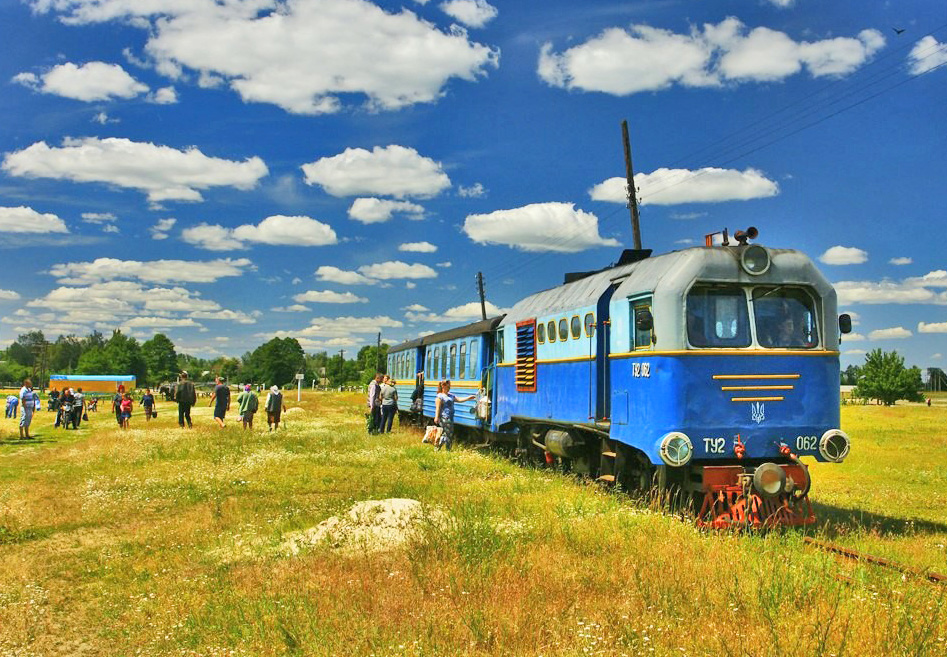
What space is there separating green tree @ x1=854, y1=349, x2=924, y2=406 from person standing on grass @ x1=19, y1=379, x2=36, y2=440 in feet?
349

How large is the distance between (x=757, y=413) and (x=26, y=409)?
2457 cm

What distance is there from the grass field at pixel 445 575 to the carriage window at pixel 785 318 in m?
2.34

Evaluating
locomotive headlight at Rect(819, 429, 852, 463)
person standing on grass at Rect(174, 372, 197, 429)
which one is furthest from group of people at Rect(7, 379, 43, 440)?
locomotive headlight at Rect(819, 429, 852, 463)

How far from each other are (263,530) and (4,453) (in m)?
15.1

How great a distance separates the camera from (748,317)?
34.9 feet

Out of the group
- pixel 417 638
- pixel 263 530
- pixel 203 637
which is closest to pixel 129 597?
pixel 203 637

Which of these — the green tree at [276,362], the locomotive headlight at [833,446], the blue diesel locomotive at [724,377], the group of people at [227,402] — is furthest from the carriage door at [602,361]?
the green tree at [276,362]

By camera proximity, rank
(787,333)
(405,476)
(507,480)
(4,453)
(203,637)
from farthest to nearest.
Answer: (4,453) → (405,476) → (507,480) → (787,333) → (203,637)

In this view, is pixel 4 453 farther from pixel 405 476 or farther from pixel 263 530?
pixel 263 530

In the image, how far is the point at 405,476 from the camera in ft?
48.2

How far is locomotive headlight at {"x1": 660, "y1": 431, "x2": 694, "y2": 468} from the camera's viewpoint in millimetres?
10078

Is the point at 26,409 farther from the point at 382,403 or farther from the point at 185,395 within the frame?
the point at 382,403

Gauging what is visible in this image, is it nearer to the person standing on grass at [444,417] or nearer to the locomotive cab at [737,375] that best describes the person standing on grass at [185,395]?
the person standing on grass at [444,417]

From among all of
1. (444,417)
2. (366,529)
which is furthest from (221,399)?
→ (366,529)
